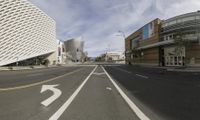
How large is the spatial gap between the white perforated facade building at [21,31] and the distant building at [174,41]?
142 ft

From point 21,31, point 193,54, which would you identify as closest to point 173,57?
point 193,54

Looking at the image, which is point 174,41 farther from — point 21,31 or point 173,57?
point 21,31

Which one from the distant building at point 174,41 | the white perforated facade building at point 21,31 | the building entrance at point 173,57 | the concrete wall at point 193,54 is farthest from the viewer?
the white perforated facade building at point 21,31

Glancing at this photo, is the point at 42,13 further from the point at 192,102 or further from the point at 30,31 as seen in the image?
the point at 192,102

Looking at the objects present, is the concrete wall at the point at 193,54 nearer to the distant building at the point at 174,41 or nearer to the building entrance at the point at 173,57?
the distant building at the point at 174,41

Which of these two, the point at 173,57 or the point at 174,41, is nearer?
the point at 174,41

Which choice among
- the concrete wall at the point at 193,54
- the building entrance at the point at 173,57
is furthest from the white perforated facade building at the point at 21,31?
the concrete wall at the point at 193,54

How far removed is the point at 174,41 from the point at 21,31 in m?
61.9

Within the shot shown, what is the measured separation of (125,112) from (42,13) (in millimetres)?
114752

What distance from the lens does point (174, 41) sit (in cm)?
5012

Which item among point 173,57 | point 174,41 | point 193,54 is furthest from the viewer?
point 173,57

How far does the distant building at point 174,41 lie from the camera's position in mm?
49125

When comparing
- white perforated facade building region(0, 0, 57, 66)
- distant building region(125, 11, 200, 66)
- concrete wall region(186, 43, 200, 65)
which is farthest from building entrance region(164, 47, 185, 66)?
white perforated facade building region(0, 0, 57, 66)

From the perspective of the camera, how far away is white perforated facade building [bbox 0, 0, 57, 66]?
274 feet
